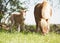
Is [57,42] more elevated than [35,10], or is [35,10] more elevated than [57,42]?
[35,10]

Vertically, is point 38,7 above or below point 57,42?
above

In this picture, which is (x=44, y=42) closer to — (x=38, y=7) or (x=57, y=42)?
(x=57, y=42)

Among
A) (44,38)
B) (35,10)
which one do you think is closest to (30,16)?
(35,10)

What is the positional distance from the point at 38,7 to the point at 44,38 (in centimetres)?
26

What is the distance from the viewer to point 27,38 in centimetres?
181

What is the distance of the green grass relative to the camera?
1.79 metres

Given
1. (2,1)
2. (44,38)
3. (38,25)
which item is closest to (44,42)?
(44,38)

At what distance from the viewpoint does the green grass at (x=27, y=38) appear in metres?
Result: 1.79

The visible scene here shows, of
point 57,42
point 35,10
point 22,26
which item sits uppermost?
point 35,10

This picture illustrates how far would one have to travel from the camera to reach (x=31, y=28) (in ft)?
→ 6.14

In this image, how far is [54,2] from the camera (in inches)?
75.8

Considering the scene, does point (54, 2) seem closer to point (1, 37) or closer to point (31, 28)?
point (31, 28)

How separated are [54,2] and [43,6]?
0.11 m

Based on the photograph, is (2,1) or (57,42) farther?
(2,1)
